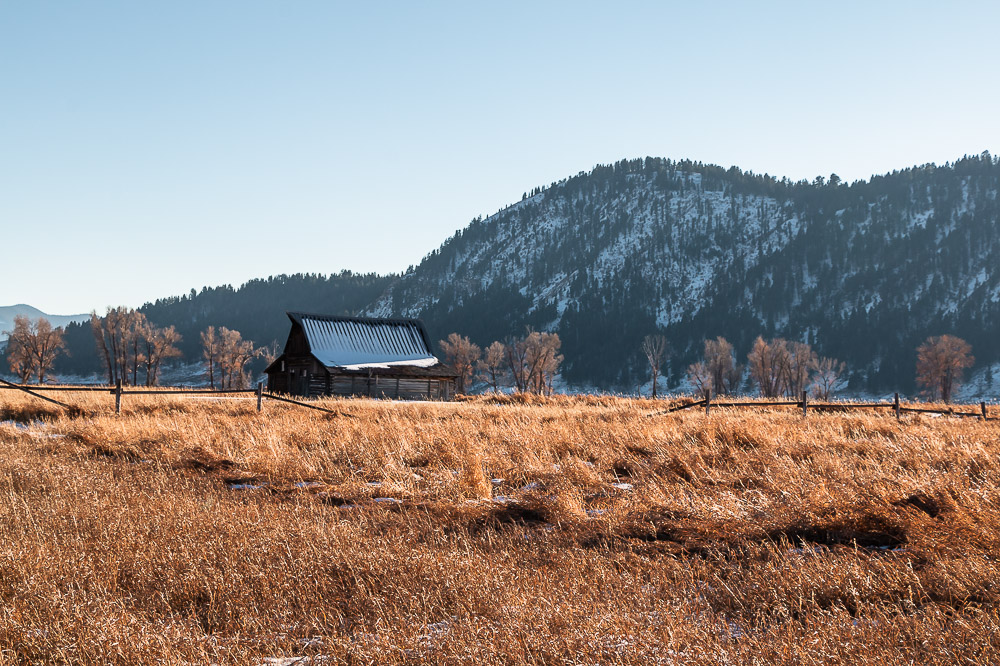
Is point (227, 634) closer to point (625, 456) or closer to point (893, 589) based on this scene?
point (893, 589)

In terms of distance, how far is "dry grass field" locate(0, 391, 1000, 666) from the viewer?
11.4 ft

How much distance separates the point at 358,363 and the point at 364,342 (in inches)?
120

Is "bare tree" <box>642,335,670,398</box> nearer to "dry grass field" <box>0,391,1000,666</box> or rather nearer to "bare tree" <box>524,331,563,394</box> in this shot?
"bare tree" <box>524,331,563,394</box>

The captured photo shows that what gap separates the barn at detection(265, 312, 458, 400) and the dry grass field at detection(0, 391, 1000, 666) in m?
35.3

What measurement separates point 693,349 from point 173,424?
174 metres

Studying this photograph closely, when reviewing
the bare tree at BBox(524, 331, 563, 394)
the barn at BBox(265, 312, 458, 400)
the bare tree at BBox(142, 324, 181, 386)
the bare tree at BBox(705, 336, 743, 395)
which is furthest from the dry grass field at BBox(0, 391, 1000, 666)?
the bare tree at BBox(705, 336, 743, 395)

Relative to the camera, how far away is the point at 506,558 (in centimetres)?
504

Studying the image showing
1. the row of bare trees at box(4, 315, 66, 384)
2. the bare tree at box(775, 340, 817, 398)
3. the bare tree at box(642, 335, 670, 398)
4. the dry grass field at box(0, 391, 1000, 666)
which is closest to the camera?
the dry grass field at box(0, 391, 1000, 666)

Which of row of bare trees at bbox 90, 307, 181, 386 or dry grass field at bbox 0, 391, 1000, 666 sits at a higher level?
row of bare trees at bbox 90, 307, 181, 386

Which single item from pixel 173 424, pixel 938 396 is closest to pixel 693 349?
pixel 938 396

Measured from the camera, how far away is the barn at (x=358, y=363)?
4522 centimetres

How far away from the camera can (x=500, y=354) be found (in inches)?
4215

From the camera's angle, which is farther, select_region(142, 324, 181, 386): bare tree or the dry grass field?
select_region(142, 324, 181, 386): bare tree

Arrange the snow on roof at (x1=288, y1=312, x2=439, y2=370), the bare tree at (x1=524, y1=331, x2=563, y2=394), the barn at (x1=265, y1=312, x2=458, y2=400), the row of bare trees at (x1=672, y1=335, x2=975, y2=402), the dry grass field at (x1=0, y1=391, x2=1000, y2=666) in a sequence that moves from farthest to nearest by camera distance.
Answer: the bare tree at (x1=524, y1=331, x2=563, y2=394) → the row of bare trees at (x1=672, y1=335, x2=975, y2=402) → the snow on roof at (x1=288, y1=312, x2=439, y2=370) → the barn at (x1=265, y1=312, x2=458, y2=400) → the dry grass field at (x1=0, y1=391, x2=1000, y2=666)
